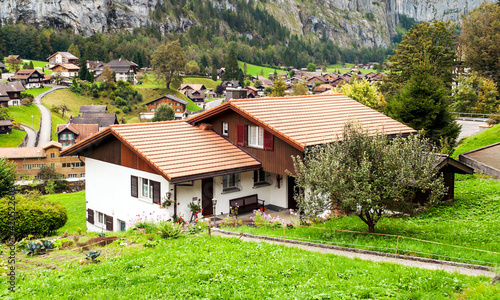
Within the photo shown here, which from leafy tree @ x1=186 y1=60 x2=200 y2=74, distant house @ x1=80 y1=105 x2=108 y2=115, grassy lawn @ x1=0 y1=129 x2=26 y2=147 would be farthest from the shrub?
leafy tree @ x1=186 y1=60 x2=200 y2=74

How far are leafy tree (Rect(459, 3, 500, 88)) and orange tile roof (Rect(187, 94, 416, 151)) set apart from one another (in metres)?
44.0

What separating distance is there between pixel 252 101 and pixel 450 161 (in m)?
10.8

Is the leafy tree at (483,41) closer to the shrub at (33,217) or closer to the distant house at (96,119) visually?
the shrub at (33,217)

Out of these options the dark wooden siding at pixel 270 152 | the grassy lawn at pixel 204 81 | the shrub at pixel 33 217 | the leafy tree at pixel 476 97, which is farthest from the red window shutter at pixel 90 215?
the grassy lawn at pixel 204 81

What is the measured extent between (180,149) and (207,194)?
8.86 ft

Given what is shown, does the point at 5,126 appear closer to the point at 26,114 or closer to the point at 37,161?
the point at 26,114

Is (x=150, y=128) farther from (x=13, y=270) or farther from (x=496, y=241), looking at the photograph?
(x=496, y=241)

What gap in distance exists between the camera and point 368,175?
1491 cm

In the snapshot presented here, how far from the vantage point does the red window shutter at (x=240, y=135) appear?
25.8m

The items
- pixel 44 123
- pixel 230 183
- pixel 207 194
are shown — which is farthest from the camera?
pixel 44 123

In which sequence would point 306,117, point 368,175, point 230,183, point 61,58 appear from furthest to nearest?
1. point 61,58
2. point 306,117
3. point 230,183
4. point 368,175

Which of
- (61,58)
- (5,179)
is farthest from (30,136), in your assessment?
(61,58)

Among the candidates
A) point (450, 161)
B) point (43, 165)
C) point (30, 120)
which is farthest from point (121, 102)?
point (450, 161)

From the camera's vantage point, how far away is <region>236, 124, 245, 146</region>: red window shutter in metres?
25.8
